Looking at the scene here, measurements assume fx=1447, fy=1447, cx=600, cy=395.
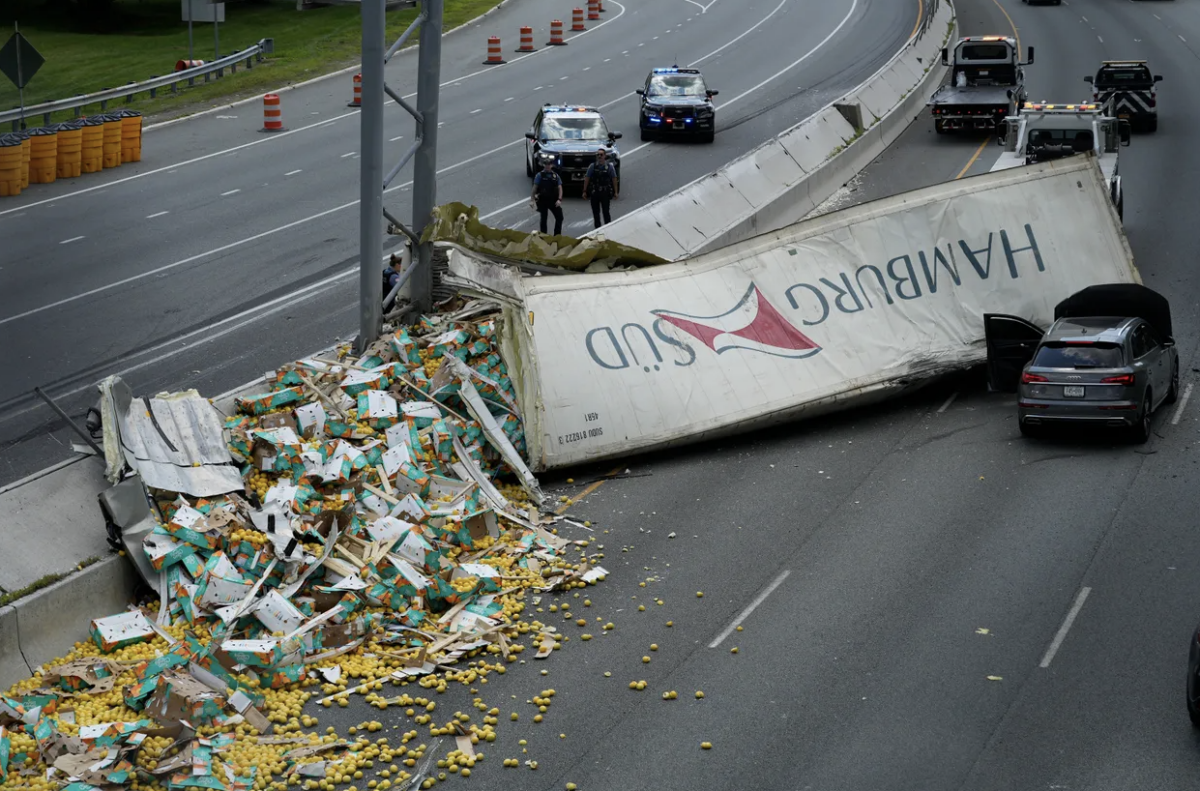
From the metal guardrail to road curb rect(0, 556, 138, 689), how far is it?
87.9 feet

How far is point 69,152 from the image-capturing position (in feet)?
118

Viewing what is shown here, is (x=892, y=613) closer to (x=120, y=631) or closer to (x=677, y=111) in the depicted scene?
(x=120, y=631)

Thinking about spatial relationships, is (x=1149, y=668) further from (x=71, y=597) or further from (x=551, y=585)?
(x=71, y=597)

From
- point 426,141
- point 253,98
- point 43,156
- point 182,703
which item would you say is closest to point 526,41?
point 253,98

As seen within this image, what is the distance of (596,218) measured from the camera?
2958cm

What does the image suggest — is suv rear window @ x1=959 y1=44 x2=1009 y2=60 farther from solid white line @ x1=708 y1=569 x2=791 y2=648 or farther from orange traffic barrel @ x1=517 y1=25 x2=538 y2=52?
solid white line @ x1=708 y1=569 x2=791 y2=648

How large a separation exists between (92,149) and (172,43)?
71.7 ft

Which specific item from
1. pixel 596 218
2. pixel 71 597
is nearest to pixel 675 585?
pixel 71 597

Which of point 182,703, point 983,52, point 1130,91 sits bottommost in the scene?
point 182,703

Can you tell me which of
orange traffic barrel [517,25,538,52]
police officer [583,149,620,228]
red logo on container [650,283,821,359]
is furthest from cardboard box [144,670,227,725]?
orange traffic barrel [517,25,538,52]

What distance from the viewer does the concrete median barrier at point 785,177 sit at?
85.4ft

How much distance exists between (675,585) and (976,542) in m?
3.61

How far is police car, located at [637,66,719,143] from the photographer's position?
1587 inches

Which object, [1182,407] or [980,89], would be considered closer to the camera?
[1182,407]
